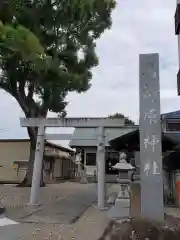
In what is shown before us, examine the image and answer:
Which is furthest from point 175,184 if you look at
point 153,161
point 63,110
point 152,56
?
point 63,110

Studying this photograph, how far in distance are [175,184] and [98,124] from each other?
3.49 m

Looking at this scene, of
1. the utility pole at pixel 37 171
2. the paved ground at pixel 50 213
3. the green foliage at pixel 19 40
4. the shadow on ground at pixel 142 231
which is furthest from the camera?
the utility pole at pixel 37 171

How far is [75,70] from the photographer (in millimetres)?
17734

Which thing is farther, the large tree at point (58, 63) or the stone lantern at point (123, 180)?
the large tree at point (58, 63)

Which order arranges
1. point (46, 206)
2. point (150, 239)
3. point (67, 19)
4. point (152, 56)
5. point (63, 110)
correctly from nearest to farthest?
point (150, 239)
point (152, 56)
point (46, 206)
point (67, 19)
point (63, 110)

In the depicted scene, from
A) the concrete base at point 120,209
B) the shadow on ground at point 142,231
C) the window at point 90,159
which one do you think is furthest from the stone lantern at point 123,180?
the window at point 90,159

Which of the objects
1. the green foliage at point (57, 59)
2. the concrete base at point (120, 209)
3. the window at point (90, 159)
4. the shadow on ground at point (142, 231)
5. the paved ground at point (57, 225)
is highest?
the green foliage at point (57, 59)

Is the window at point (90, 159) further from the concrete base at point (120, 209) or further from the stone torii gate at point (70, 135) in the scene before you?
the concrete base at point (120, 209)

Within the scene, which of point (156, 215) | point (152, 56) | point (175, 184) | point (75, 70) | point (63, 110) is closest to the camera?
point (156, 215)

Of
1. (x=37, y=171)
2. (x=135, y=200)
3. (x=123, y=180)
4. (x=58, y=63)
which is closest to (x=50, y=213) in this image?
(x=37, y=171)

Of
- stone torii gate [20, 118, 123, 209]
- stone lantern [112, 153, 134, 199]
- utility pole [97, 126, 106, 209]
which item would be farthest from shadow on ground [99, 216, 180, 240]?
stone torii gate [20, 118, 123, 209]

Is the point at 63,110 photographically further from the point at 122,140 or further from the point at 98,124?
the point at 122,140

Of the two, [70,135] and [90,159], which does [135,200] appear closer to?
[70,135]

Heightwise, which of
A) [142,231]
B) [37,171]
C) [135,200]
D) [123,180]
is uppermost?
[37,171]
